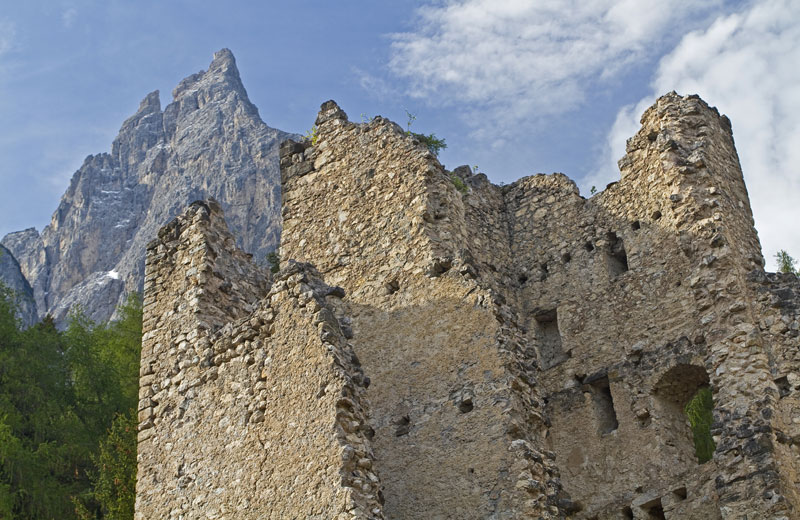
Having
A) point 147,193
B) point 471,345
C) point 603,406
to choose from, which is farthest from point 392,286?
point 147,193

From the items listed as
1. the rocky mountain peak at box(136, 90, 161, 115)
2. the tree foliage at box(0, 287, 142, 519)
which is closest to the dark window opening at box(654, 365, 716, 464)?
the tree foliage at box(0, 287, 142, 519)

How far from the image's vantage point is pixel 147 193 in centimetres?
11531

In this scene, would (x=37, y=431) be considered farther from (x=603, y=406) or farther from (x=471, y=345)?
(x=471, y=345)

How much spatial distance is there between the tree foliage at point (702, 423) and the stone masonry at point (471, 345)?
4917mm

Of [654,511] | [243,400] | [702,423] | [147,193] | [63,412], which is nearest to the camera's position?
[243,400]

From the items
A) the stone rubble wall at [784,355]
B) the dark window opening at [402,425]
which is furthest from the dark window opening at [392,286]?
the stone rubble wall at [784,355]

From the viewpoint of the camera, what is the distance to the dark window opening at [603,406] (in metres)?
13.0

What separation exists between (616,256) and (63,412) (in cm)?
1143

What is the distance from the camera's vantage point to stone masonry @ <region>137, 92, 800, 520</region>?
29.0 feet

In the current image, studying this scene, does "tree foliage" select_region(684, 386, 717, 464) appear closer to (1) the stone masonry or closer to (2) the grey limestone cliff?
(1) the stone masonry

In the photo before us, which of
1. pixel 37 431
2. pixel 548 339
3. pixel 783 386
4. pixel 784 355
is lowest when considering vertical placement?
pixel 783 386

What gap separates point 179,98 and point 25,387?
11537 centimetres

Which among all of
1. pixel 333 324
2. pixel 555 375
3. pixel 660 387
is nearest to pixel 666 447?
pixel 660 387

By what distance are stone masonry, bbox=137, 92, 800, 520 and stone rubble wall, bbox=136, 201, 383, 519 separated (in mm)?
22
